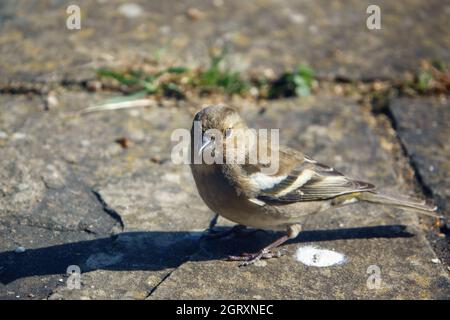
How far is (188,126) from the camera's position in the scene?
5688mm

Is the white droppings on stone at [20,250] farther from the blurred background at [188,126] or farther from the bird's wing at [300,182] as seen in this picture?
the bird's wing at [300,182]

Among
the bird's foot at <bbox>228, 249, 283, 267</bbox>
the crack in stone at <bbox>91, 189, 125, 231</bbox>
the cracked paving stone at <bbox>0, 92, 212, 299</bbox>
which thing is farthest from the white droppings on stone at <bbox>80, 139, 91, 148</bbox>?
the bird's foot at <bbox>228, 249, 283, 267</bbox>

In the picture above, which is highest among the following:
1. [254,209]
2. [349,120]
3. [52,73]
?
[52,73]

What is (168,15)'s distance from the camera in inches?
279

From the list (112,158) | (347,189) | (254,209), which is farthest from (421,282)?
(112,158)

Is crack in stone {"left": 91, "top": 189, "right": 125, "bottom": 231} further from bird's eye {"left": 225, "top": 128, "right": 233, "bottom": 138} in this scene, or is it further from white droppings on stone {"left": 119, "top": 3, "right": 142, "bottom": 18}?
white droppings on stone {"left": 119, "top": 3, "right": 142, "bottom": 18}

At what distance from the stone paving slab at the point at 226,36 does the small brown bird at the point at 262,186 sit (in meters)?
2.05

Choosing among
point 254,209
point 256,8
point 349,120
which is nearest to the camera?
point 254,209

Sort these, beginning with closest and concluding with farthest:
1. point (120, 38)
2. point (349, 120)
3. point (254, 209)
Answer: point (254, 209) < point (349, 120) < point (120, 38)

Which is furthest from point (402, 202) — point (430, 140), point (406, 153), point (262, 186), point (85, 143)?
point (85, 143)

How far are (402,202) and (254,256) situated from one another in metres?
1.13
